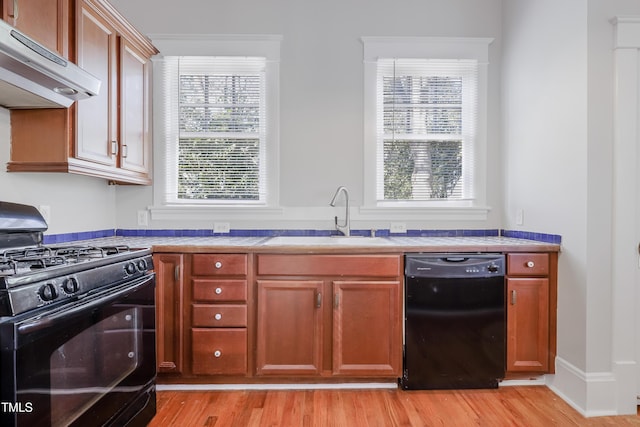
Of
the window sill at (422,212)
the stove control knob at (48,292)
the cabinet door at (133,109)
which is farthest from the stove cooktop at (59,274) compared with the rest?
the window sill at (422,212)

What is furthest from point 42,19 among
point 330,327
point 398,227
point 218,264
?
point 398,227

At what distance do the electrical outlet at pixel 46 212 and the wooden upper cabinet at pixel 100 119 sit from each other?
11.7 inches

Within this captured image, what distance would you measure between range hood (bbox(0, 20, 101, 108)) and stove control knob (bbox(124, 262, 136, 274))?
87cm

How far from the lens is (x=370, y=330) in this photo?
2.18 meters

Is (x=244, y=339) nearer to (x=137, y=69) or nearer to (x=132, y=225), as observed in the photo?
(x=132, y=225)

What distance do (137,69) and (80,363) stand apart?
1999 mm

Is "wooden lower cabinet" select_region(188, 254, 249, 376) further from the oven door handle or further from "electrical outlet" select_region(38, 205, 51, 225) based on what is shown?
"electrical outlet" select_region(38, 205, 51, 225)

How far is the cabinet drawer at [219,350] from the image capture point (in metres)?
2.18

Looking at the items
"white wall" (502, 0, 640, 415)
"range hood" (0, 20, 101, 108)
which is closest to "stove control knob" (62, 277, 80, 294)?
"range hood" (0, 20, 101, 108)

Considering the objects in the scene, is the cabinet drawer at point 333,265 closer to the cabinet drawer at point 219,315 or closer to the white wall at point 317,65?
the cabinet drawer at point 219,315

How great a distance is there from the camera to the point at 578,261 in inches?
80.9

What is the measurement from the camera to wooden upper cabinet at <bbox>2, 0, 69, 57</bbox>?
152 centimetres

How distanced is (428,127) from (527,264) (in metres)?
1.29

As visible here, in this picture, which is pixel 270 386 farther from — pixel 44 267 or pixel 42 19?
pixel 42 19
